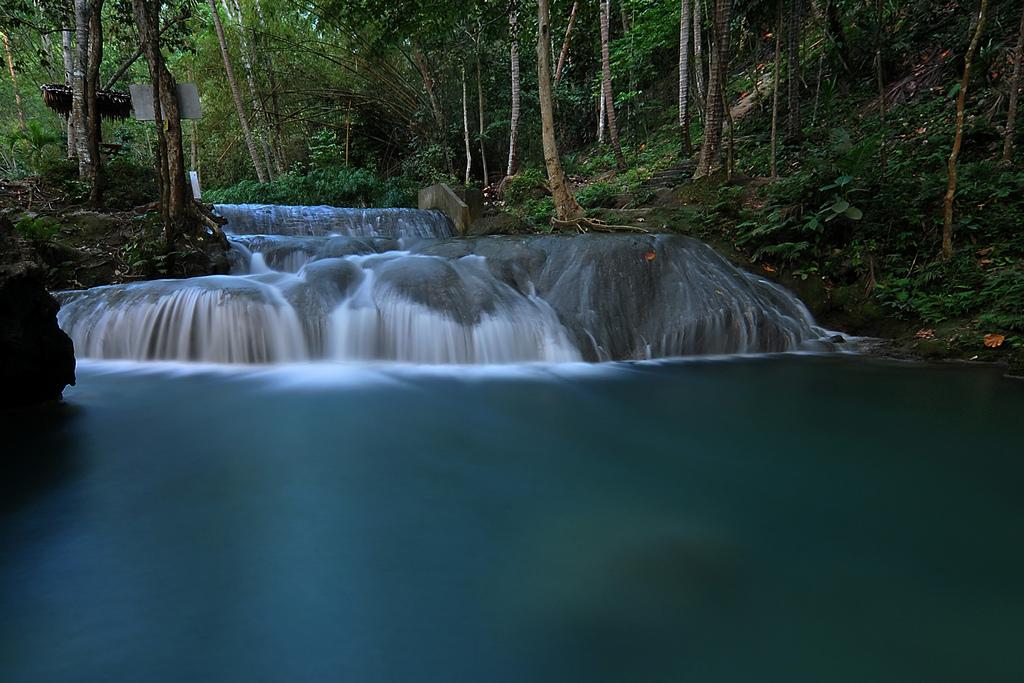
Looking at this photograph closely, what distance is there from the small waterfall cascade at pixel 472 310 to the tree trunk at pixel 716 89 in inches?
129

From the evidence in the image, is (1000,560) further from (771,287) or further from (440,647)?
(771,287)

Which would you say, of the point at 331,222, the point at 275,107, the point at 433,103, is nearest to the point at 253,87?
the point at 275,107

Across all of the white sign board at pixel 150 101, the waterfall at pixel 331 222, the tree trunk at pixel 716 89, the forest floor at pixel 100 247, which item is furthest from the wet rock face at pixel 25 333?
the tree trunk at pixel 716 89

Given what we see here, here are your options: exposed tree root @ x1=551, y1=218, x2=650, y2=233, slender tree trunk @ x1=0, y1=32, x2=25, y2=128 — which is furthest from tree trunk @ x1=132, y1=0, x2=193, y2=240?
slender tree trunk @ x1=0, y1=32, x2=25, y2=128

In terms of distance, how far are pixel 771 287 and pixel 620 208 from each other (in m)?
3.79

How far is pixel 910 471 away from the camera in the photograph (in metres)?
3.03

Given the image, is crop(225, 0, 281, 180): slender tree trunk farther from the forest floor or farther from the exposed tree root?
the exposed tree root

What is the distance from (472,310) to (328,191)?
11.2 m

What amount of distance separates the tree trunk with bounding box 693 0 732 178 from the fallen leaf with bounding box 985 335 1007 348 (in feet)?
17.0

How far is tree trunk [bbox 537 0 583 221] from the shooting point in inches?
321

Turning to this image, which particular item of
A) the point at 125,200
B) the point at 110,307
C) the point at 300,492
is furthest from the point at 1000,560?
the point at 125,200

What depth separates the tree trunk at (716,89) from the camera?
8633 mm

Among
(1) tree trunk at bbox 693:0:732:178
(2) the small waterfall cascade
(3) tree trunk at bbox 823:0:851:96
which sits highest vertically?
(3) tree trunk at bbox 823:0:851:96

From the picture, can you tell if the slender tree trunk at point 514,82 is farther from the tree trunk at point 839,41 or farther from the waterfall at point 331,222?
the tree trunk at point 839,41
